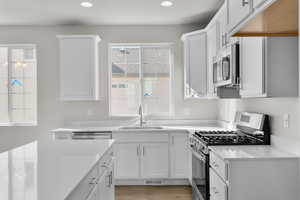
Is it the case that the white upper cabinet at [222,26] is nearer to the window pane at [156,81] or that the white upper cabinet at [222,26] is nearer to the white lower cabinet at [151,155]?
the white lower cabinet at [151,155]

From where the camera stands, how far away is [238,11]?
177cm

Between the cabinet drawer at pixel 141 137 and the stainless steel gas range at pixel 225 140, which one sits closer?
the stainless steel gas range at pixel 225 140

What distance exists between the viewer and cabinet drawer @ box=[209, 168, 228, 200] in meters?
2.20

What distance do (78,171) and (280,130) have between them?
1.83 metres

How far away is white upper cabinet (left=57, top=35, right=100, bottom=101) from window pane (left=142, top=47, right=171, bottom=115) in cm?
98

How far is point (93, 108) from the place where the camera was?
4.82 m

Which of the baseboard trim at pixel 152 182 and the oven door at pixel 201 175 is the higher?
the oven door at pixel 201 175

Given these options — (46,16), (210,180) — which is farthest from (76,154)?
(46,16)

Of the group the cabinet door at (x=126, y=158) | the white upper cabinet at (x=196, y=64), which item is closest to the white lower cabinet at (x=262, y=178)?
the white upper cabinet at (x=196, y=64)

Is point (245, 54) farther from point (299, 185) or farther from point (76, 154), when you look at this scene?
point (76, 154)

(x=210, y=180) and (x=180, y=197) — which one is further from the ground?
(x=210, y=180)

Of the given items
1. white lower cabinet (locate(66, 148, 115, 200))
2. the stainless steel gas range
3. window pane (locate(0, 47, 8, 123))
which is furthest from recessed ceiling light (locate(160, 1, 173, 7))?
window pane (locate(0, 47, 8, 123))

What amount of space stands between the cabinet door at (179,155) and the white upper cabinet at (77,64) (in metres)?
1.52

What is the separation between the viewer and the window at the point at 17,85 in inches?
191
